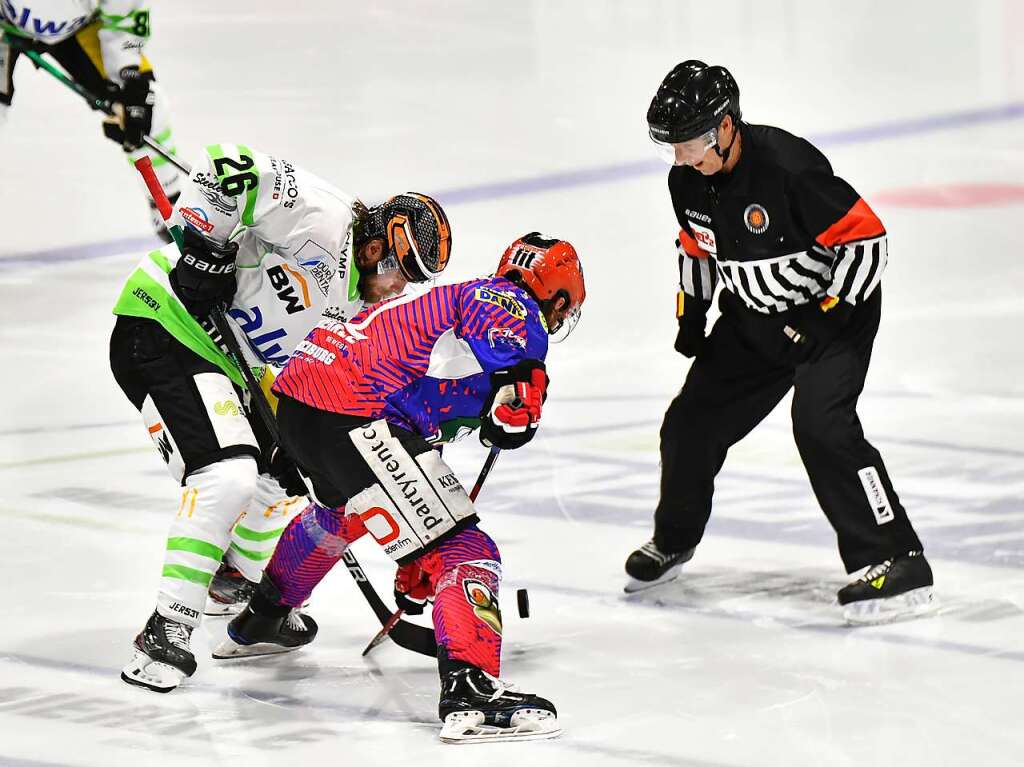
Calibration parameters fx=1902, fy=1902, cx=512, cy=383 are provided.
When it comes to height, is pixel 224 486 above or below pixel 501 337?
below

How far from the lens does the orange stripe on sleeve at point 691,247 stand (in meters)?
4.56

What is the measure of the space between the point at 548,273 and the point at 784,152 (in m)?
0.76

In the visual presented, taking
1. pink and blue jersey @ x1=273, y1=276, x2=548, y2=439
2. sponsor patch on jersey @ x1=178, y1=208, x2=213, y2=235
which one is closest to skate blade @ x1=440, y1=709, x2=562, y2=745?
pink and blue jersey @ x1=273, y1=276, x2=548, y2=439

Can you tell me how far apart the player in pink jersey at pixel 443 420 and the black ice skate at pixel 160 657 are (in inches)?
16.4

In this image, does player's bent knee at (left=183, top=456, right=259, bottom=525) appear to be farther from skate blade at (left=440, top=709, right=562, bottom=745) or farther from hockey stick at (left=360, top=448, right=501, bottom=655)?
skate blade at (left=440, top=709, right=562, bottom=745)

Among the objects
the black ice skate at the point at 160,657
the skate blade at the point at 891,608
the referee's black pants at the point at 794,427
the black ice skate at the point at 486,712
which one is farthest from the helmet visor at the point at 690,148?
the black ice skate at the point at 160,657

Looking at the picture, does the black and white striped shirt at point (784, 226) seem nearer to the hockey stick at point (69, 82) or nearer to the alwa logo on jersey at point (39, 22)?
the hockey stick at point (69, 82)

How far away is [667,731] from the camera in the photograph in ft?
11.9

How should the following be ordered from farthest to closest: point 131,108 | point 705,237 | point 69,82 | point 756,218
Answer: point 69,82
point 131,108
point 705,237
point 756,218

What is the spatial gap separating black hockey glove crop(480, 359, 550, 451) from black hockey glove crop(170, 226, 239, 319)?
80 centimetres

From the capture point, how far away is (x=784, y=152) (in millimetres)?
4297

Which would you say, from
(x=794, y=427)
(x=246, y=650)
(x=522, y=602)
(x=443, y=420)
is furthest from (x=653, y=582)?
(x=246, y=650)

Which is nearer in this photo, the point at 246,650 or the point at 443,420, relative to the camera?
the point at 443,420

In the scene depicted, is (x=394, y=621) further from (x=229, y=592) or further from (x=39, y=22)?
(x=39, y=22)
